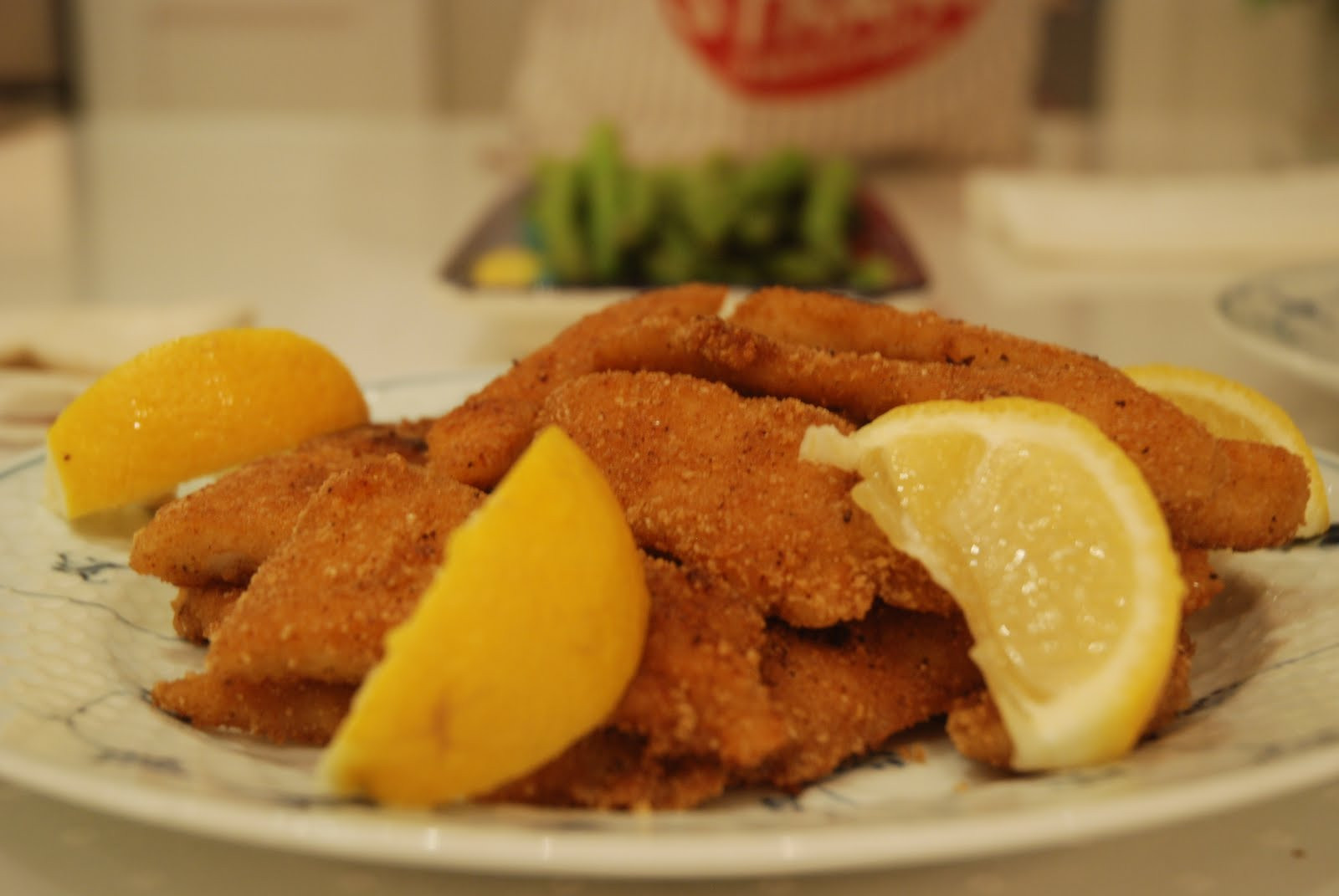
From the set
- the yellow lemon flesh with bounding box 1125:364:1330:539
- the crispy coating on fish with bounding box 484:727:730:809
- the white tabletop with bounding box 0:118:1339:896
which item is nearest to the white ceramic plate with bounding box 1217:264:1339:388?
the white tabletop with bounding box 0:118:1339:896

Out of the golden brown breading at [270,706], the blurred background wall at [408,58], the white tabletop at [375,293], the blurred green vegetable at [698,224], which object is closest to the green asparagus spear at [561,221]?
the blurred green vegetable at [698,224]

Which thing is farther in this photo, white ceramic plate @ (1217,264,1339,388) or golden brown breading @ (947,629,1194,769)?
white ceramic plate @ (1217,264,1339,388)

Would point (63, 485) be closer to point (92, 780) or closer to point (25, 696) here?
point (25, 696)

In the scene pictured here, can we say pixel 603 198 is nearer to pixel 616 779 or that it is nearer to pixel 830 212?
pixel 830 212

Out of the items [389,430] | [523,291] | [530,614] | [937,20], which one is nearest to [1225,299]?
[523,291]

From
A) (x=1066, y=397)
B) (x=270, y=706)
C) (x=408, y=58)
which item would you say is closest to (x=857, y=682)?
(x=1066, y=397)

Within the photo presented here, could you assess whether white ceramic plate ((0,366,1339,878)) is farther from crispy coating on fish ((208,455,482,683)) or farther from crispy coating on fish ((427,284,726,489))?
crispy coating on fish ((427,284,726,489))
